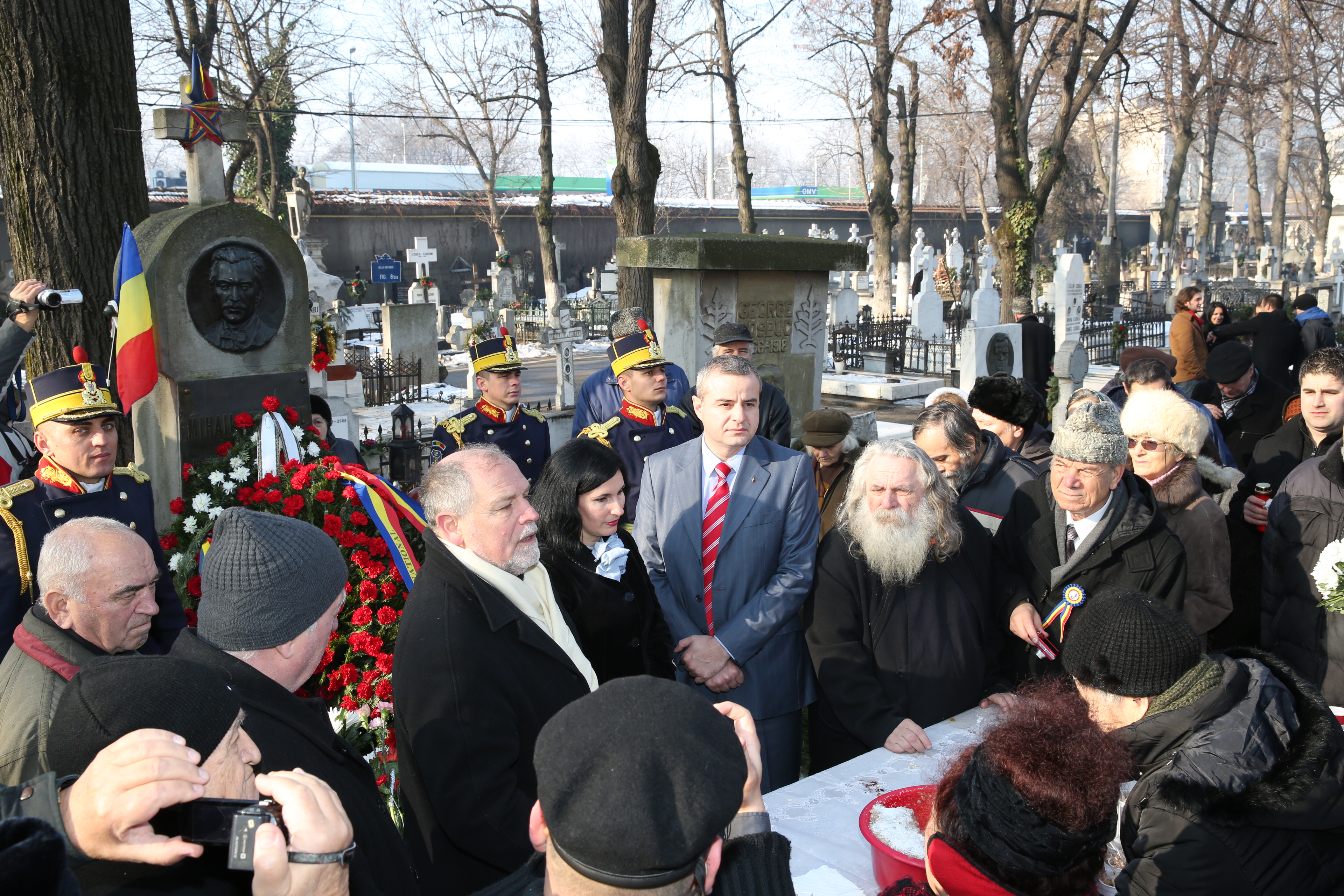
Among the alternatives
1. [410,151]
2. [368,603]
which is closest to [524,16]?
[368,603]

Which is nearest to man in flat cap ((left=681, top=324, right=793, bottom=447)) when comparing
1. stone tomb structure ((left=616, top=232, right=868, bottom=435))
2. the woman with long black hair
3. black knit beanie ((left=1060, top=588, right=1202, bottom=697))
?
stone tomb structure ((left=616, top=232, right=868, bottom=435))

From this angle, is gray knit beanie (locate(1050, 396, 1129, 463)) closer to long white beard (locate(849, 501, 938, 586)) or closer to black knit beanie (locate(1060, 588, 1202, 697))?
long white beard (locate(849, 501, 938, 586))

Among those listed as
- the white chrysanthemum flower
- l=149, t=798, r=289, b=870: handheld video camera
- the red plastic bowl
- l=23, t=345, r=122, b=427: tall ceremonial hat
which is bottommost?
the red plastic bowl

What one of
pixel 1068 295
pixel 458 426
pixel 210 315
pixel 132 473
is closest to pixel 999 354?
pixel 1068 295

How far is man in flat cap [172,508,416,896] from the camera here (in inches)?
74.5

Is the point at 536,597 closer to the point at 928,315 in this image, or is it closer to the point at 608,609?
the point at 608,609

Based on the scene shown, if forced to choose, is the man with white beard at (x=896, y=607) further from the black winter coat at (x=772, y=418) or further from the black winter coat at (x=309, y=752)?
the black winter coat at (x=772, y=418)

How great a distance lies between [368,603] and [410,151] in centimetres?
8789

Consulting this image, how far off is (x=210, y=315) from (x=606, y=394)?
7.17ft

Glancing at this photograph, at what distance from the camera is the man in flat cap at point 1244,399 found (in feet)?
19.4

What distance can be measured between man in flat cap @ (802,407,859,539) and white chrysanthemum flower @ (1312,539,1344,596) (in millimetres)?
1865

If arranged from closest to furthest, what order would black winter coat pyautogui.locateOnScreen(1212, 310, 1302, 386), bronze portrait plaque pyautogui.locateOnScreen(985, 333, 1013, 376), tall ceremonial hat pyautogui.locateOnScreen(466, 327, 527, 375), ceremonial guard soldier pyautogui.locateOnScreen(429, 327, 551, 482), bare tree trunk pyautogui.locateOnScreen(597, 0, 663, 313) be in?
ceremonial guard soldier pyautogui.locateOnScreen(429, 327, 551, 482) → tall ceremonial hat pyautogui.locateOnScreen(466, 327, 527, 375) → black winter coat pyautogui.locateOnScreen(1212, 310, 1302, 386) → bare tree trunk pyautogui.locateOnScreen(597, 0, 663, 313) → bronze portrait plaque pyautogui.locateOnScreen(985, 333, 1013, 376)

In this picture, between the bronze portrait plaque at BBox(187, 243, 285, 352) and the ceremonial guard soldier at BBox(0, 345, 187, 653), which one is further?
the bronze portrait plaque at BBox(187, 243, 285, 352)

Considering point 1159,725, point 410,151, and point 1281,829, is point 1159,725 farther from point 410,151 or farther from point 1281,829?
point 410,151
